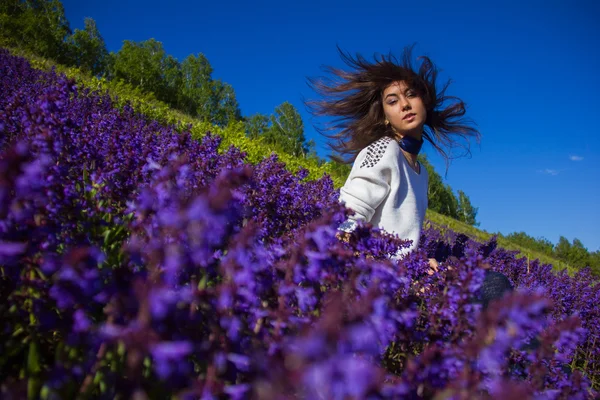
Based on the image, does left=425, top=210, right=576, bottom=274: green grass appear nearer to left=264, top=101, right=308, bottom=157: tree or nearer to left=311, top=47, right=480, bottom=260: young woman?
left=311, top=47, right=480, bottom=260: young woman

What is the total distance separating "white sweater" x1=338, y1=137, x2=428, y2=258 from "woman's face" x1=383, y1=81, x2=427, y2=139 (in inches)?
20.7

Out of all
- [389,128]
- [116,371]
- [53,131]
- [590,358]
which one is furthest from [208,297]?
[590,358]

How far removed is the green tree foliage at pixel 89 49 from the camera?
47.3 m

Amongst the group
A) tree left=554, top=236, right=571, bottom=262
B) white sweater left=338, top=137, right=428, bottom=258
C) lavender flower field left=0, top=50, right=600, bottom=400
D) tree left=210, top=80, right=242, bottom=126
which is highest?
tree left=210, top=80, right=242, bottom=126

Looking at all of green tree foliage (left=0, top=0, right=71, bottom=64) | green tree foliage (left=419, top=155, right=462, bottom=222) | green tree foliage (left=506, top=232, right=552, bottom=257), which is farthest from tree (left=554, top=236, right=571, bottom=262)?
green tree foliage (left=0, top=0, right=71, bottom=64)

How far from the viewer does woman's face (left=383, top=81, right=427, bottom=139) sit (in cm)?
468

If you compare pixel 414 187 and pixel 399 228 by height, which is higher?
pixel 414 187

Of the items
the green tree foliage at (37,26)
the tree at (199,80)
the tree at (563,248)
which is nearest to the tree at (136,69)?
the green tree foliage at (37,26)

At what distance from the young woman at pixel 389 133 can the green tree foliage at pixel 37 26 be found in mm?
26650

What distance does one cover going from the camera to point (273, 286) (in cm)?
126

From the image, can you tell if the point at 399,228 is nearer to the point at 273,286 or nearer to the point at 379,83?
the point at 379,83

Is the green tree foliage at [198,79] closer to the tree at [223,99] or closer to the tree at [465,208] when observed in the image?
the tree at [223,99]

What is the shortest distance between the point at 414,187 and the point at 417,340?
125 inches

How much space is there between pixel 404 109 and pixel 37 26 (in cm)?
4391
